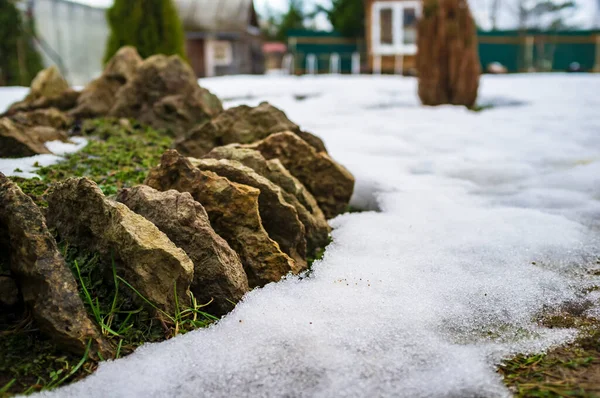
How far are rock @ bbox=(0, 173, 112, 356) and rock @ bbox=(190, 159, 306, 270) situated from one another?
2.82 feet

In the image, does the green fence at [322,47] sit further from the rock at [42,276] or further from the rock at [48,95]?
the rock at [42,276]

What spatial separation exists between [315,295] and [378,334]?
1.04ft

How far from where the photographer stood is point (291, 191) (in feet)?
8.17

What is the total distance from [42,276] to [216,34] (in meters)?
12.4

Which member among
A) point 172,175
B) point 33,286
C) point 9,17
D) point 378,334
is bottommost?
point 378,334

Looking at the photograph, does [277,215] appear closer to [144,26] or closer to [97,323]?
[97,323]

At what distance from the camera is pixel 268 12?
95.8ft

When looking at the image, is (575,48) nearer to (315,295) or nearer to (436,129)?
(436,129)

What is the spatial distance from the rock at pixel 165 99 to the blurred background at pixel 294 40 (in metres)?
3.57

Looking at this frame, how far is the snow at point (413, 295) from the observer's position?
1.40 m

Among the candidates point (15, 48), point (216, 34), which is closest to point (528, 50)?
point (216, 34)

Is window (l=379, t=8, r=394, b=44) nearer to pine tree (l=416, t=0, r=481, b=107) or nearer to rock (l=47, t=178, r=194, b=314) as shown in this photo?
pine tree (l=416, t=0, r=481, b=107)

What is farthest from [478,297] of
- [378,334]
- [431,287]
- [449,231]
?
[449,231]

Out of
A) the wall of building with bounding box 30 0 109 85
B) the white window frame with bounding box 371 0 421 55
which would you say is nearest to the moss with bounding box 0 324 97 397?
the wall of building with bounding box 30 0 109 85
